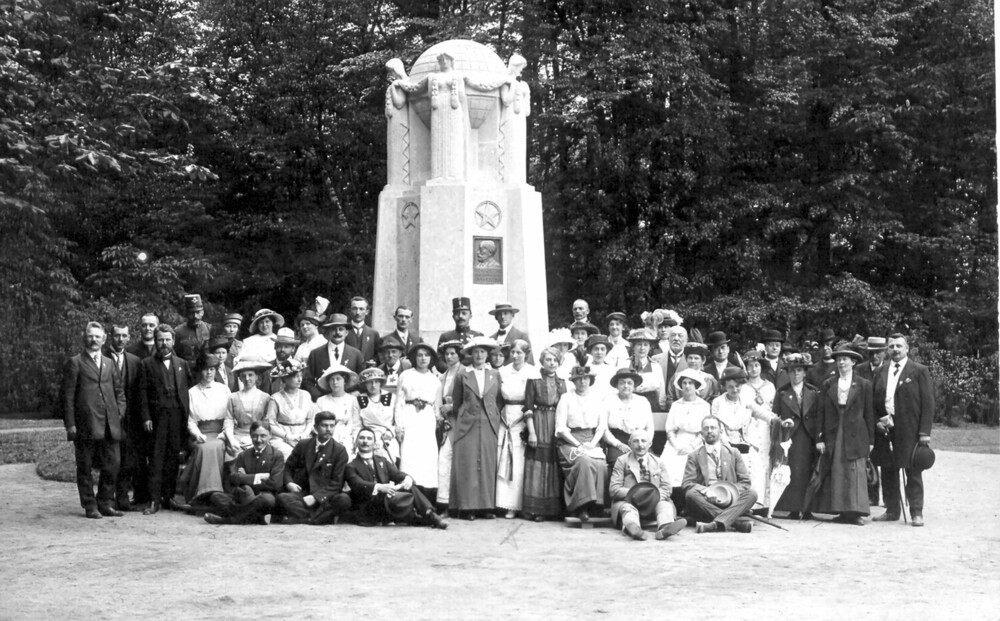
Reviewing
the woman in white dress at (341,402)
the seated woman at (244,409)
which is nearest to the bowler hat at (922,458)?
the woman in white dress at (341,402)

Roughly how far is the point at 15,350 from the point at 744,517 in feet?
56.6

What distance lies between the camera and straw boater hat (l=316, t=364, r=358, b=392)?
12.3 metres

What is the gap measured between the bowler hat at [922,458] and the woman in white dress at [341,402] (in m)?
4.99

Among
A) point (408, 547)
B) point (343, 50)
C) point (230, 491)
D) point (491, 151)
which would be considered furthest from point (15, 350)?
point (408, 547)

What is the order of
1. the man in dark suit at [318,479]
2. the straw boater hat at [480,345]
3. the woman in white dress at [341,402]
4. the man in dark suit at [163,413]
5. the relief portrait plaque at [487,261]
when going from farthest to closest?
the relief portrait plaque at [487,261]
the man in dark suit at [163,413]
the straw boater hat at [480,345]
the woman in white dress at [341,402]
the man in dark suit at [318,479]

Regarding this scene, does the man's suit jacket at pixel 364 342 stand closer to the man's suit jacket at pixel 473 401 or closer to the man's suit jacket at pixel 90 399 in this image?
the man's suit jacket at pixel 473 401

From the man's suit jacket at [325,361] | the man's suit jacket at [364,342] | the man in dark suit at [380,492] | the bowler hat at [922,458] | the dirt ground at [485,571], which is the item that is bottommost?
the dirt ground at [485,571]

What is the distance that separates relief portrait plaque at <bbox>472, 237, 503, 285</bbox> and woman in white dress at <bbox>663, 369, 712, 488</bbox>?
4.52 metres

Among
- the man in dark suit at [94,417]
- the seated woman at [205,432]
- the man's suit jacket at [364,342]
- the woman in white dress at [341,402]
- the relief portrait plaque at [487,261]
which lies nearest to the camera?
the man in dark suit at [94,417]

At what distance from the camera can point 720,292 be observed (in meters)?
27.2

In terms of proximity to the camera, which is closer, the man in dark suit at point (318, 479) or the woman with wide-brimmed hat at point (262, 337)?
the man in dark suit at point (318, 479)

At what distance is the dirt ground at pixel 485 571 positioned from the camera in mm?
8016

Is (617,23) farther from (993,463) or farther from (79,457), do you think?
(79,457)

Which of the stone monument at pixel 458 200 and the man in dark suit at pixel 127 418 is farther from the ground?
the stone monument at pixel 458 200
